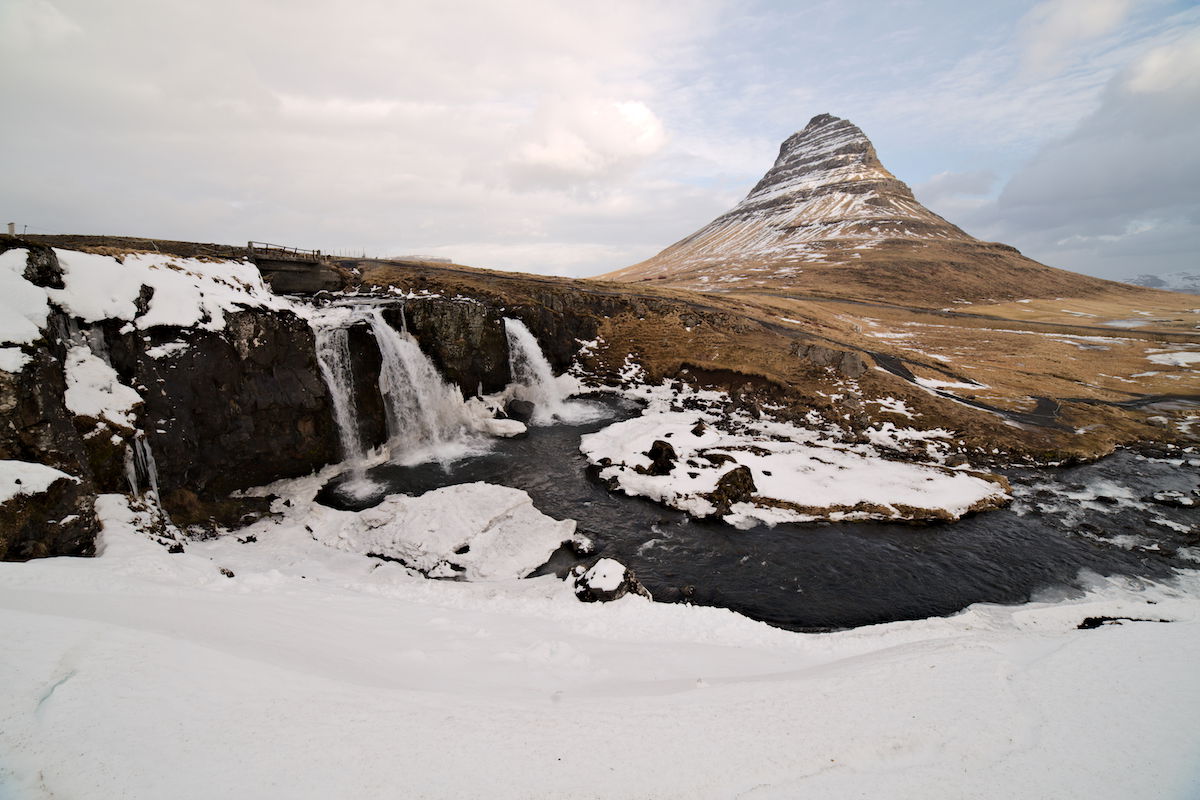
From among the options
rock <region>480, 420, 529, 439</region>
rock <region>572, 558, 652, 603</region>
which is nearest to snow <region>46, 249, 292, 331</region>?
rock <region>480, 420, 529, 439</region>

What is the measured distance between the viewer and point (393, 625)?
11.7m

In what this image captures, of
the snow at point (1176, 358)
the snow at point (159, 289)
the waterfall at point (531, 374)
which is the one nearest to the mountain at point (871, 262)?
the snow at point (1176, 358)

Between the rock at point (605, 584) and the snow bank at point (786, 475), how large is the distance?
758 cm

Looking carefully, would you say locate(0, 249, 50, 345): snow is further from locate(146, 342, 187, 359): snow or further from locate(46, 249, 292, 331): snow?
locate(146, 342, 187, 359): snow

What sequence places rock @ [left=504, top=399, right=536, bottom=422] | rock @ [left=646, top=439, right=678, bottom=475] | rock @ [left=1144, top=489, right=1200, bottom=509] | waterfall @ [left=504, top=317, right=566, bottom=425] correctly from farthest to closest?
1. waterfall @ [left=504, top=317, right=566, bottom=425]
2. rock @ [left=504, top=399, right=536, bottom=422]
3. rock @ [left=646, top=439, right=678, bottom=475]
4. rock @ [left=1144, top=489, right=1200, bottom=509]

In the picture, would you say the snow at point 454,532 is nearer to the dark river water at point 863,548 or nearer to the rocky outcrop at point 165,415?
the dark river water at point 863,548

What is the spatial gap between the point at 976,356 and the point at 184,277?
252 feet

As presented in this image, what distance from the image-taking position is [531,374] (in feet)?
129

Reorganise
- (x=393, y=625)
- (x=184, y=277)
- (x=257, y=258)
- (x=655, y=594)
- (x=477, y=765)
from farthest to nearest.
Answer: (x=257, y=258) < (x=184, y=277) < (x=655, y=594) < (x=393, y=625) < (x=477, y=765)

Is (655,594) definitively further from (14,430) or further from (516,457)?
(14,430)

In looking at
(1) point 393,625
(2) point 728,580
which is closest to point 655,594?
(2) point 728,580

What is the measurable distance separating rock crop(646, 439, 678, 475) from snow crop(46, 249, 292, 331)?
2014 cm

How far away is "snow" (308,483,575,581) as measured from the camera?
57.7ft

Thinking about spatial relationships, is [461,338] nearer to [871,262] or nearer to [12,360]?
[12,360]
